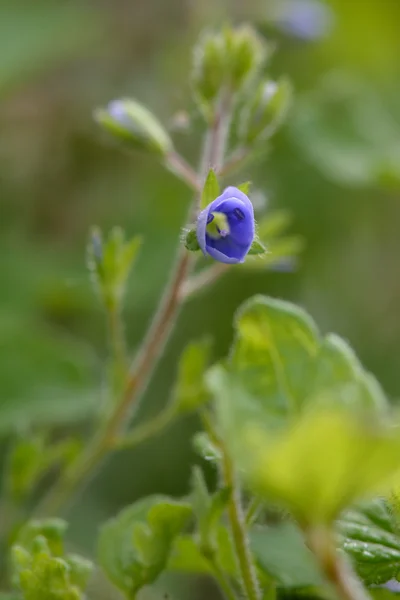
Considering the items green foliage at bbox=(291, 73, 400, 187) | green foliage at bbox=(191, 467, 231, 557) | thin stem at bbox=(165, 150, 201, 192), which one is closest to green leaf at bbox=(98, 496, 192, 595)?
green foliage at bbox=(191, 467, 231, 557)

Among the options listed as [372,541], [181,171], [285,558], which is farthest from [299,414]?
[181,171]

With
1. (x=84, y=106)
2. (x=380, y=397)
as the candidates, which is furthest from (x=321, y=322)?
(x=380, y=397)

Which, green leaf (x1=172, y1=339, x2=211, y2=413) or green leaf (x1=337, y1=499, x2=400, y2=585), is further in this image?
green leaf (x1=172, y1=339, x2=211, y2=413)

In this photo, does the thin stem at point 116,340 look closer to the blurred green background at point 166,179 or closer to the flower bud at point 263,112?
the flower bud at point 263,112

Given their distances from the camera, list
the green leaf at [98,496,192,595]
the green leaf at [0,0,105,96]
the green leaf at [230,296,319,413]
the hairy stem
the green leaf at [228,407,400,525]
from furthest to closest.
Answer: the green leaf at [0,0,105,96] → the hairy stem → the green leaf at [98,496,192,595] → the green leaf at [230,296,319,413] → the green leaf at [228,407,400,525]

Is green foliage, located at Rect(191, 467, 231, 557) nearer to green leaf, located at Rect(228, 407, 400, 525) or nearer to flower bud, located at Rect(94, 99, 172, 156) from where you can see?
green leaf, located at Rect(228, 407, 400, 525)
